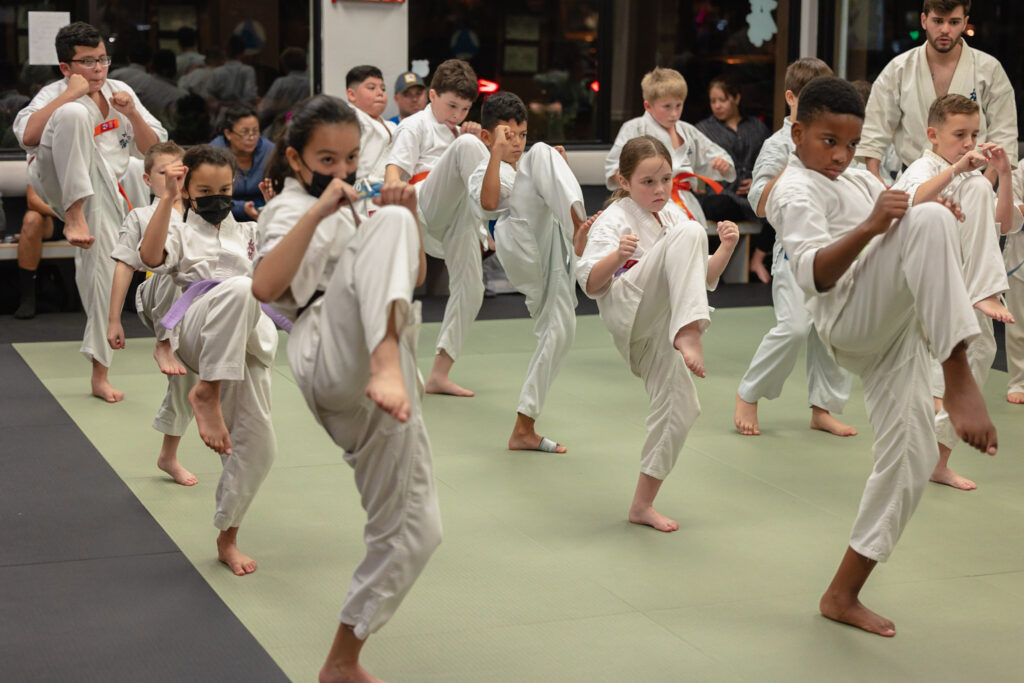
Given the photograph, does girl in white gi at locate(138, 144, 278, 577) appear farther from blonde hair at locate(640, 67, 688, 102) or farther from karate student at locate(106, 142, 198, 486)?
blonde hair at locate(640, 67, 688, 102)

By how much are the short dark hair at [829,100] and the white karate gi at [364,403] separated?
1164 mm

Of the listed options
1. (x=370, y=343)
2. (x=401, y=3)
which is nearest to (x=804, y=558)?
(x=370, y=343)

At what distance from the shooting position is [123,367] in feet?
20.6

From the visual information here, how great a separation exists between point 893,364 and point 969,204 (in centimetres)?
144

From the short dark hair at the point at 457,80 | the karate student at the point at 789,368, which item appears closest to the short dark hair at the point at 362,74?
the short dark hair at the point at 457,80

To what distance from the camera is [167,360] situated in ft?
12.7

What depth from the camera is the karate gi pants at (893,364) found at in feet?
9.06

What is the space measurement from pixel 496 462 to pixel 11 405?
2.31 metres

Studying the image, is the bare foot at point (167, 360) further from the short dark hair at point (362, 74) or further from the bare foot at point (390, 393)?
the short dark hair at point (362, 74)

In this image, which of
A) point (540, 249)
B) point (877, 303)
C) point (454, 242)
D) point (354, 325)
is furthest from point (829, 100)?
point (454, 242)

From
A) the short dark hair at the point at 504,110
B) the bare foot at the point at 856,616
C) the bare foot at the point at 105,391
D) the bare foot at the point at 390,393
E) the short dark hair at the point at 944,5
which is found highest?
the short dark hair at the point at 944,5

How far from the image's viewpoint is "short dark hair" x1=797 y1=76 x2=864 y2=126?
2.99 meters

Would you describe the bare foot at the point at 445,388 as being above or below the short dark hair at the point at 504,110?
below

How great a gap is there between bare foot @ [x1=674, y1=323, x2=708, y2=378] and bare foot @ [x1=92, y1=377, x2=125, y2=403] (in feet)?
10.2
